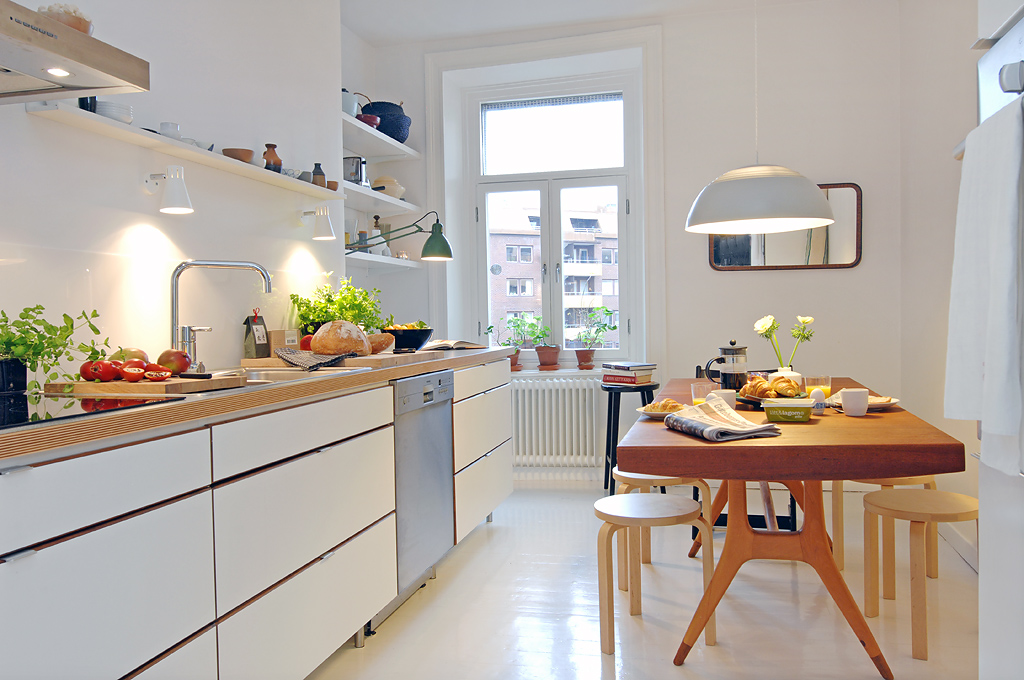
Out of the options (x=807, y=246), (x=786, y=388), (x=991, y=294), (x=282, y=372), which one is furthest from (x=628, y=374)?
(x=991, y=294)

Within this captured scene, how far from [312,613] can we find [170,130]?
154 centimetres

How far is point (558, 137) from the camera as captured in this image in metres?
4.97

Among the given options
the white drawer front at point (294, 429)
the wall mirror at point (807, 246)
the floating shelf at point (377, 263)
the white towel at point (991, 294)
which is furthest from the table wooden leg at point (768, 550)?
the floating shelf at point (377, 263)

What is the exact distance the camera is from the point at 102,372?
1.78 meters

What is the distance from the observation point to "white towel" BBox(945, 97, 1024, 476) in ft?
4.13

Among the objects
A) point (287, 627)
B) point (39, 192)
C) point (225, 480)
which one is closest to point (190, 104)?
point (39, 192)

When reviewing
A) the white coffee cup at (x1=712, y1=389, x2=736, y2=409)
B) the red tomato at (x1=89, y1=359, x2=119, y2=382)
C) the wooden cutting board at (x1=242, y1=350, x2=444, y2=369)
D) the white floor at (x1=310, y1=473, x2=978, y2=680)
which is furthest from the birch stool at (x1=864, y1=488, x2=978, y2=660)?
the red tomato at (x1=89, y1=359, x2=119, y2=382)

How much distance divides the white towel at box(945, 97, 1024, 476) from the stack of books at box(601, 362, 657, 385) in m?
2.68

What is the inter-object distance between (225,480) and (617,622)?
1.50 m

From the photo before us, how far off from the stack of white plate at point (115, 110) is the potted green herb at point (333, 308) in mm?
1124

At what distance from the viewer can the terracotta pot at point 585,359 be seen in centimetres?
470

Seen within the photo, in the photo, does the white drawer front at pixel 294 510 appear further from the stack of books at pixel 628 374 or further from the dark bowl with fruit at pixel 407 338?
the stack of books at pixel 628 374

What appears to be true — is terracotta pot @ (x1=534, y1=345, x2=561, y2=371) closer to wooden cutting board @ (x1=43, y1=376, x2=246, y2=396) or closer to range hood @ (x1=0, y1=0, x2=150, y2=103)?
wooden cutting board @ (x1=43, y1=376, x2=246, y2=396)

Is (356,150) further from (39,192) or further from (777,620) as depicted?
(777,620)
